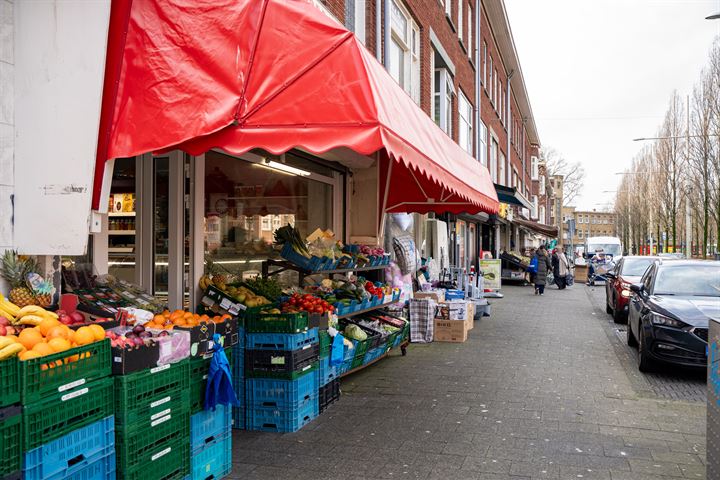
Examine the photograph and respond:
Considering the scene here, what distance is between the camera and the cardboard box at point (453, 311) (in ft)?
35.6

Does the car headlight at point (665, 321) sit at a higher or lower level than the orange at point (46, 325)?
lower

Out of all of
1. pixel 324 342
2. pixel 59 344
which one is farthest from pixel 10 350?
pixel 324 342

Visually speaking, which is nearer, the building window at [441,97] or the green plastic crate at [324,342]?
the green plastic crate at [324,342]

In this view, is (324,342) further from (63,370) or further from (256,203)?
(63,370)

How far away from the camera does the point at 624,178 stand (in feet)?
219

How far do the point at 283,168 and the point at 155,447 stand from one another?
5104 millimetres

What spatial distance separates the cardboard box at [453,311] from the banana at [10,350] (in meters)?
8.48

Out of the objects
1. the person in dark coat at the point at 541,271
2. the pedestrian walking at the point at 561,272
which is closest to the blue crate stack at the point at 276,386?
the person in dark coat at the point at 541,271

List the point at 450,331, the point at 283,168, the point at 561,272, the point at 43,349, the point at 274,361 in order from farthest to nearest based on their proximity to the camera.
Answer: the point at 561,272 → the point at 450,331 → the point at 283,168 → the point at 274,361 → the point at 43,349

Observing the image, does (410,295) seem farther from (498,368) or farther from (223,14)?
(223,14)

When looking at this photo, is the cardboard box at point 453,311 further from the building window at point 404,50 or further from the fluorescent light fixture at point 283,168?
the building window at point 404,50

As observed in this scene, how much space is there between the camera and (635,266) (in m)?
14.7

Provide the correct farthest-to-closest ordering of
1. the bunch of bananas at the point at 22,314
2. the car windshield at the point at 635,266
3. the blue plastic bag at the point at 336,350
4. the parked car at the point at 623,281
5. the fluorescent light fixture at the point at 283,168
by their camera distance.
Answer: the car windshield at the point at 635,266 < the parked car at the point at 623,281 < the fluorescent light fixture at the point at 283,168 < the blue plastic bag at the point at 336,350 < the bunch of bananas at the point at 22,314

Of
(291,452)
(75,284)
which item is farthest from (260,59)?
(291,452)
